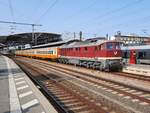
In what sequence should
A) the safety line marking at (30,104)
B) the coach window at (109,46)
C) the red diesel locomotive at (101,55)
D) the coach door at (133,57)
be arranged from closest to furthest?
the safety line marking at (30,104)
the red diesel locomotive at (101,55)
the coach window at (109,46)
the coach door at (133,57)

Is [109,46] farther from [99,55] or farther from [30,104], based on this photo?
[30,104]

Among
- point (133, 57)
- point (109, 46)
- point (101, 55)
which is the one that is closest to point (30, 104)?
point (109, 46)

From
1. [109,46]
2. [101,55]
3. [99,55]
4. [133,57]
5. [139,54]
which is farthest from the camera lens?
[139,54]

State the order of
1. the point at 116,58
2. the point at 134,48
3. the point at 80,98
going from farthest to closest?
the point at 134,48
the point at 116,58
the point at 80,98

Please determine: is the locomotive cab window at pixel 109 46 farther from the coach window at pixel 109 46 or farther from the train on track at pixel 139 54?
the train on track at pixel 139 54

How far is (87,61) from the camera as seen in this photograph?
30.5 metres

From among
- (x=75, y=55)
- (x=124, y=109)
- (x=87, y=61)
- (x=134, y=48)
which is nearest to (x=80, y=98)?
(x=124, y=109)

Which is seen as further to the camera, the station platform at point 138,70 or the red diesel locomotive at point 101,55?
the red diesel locomotive at point 101,55

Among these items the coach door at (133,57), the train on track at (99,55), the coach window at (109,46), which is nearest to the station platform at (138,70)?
the train on track at (99,55)

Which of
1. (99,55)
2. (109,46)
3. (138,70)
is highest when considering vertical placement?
(109,46)

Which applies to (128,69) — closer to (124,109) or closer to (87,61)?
(87,61)

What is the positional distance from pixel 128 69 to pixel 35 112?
64.5ft

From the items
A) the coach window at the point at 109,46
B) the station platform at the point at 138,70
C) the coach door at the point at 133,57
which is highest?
the coach window at the point at 109,46

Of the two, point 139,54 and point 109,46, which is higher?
point 109,46
